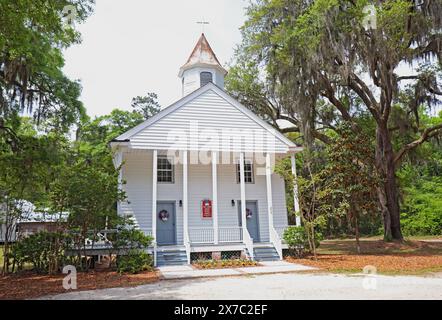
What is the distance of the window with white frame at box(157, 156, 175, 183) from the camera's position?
16.0 meters

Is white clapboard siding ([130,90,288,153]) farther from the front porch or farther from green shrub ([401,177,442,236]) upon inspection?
green shrub ([401,177,442,236])

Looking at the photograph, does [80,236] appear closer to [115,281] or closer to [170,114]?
[115,281]

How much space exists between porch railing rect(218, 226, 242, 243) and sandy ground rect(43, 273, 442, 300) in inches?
219

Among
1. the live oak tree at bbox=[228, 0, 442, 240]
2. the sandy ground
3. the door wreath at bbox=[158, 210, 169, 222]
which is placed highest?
the live oak tree at bbox=[228, 0, 442, 240]

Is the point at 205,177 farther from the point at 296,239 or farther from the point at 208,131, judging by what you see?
the point at 296,239

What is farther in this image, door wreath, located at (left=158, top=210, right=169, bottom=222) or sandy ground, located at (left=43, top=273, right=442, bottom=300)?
door wreath, located at (left=158, top=210, right=169, bottom=222)

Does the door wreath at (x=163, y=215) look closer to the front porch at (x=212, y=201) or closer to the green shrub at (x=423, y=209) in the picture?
the front porch at (x=212, y=201)

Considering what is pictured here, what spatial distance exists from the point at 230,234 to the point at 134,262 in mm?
5129

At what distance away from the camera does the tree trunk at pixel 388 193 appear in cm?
1952

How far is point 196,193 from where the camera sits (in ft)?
52.9

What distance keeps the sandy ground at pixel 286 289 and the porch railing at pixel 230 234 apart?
5.56 m

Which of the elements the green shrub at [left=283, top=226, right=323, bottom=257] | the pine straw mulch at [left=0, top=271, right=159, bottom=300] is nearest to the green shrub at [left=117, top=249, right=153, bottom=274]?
the pine straw mulch at [left=0, top=271, right=159, bottom=300]
